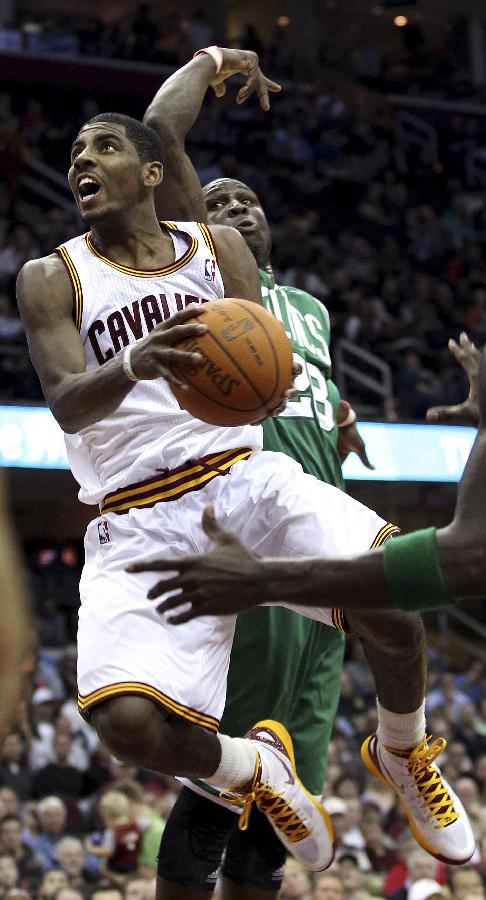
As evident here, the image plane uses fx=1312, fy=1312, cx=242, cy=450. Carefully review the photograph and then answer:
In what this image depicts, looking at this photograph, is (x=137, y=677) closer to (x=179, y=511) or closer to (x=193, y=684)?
(x=193, y=684)

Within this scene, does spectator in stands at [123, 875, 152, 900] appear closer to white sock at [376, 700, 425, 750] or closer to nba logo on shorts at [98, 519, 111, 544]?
white sock at [376, 700, 425, 750]

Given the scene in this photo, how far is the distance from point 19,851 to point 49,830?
1.23ft

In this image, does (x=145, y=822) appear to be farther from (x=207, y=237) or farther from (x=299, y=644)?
(x=207, y=237)

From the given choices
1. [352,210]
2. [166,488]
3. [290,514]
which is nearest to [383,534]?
[290,514]

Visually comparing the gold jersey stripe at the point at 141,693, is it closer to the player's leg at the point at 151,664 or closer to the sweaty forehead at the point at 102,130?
the player's leg at the point at 151,664

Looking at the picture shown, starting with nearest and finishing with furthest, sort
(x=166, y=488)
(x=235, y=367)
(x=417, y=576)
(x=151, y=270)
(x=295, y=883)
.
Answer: (x=417, y=576) < (x=235, y=367) < (x=166, y=488) < (x=151, y=270) < (x=295, y=883)

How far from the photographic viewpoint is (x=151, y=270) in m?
4.64

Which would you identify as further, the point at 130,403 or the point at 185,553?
the point at 130,403

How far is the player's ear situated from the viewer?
4.80 metres

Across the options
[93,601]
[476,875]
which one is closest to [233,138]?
[476,875]

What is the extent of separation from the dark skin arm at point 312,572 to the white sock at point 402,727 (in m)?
1.53

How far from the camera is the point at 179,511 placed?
4.36 metres

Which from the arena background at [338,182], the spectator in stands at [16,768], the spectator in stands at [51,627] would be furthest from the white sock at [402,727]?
the spectator in stands at [51,627]

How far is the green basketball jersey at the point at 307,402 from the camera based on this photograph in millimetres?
5422
